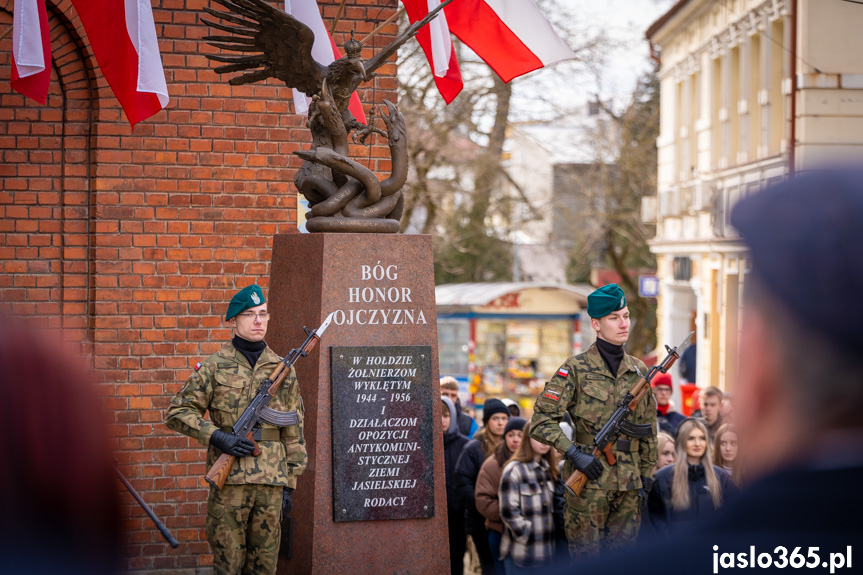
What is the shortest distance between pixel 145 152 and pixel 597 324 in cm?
350

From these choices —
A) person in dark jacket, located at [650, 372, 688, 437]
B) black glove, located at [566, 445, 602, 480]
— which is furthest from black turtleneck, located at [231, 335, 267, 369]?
person in dark jacket, located at [650, 372, 688, 437]

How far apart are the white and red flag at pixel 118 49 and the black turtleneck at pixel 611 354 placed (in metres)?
3.23

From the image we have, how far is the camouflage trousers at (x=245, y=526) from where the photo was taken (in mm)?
5602

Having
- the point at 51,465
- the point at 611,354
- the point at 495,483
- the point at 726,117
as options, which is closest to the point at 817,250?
the point at 51,465

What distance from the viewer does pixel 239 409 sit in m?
5.65

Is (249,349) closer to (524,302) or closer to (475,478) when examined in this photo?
(475,478)

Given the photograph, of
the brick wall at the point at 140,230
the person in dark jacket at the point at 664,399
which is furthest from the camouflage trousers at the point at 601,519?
the brick wall at the point at 140,230

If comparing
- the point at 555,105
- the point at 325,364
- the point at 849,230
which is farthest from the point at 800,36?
the point at 849,230

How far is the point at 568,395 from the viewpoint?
622 centimetres

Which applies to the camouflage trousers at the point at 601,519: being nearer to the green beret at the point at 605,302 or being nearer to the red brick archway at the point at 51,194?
the green beret at the point at 605,302

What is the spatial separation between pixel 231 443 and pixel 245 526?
1.76 ft

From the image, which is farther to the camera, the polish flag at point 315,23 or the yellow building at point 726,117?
the yellow building at point 726,117

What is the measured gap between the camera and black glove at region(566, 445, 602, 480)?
5969 mm

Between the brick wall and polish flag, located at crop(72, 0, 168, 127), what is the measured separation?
528 millimetres
